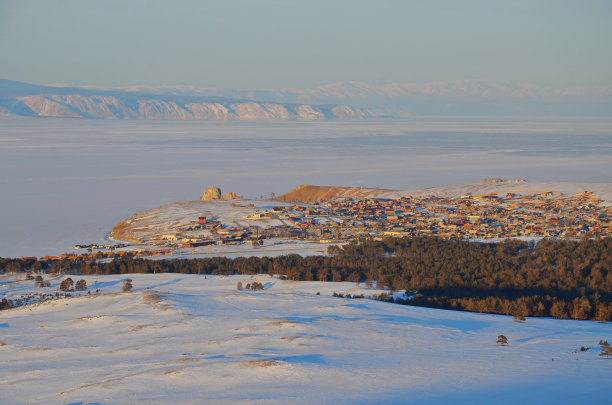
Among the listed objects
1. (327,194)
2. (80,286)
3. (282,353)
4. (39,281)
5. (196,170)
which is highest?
(196,170)

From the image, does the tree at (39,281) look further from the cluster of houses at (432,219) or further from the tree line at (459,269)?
the cluster of houses at (432,219)

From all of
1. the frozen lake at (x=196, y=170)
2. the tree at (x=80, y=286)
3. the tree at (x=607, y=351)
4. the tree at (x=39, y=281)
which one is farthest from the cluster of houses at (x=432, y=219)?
the tree at (x=607, y=351)

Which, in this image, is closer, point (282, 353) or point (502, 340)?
point (282, 353)

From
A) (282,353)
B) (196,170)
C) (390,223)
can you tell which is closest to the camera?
(282,353)

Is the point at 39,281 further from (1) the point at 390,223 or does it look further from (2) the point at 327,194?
(2) the point at 327,194

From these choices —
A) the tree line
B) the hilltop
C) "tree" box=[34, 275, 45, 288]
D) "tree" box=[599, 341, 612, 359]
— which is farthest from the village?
"tree" box=[599, 341, 612, 359]

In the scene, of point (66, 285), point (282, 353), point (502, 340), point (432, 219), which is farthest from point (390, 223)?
point (282, 353)
